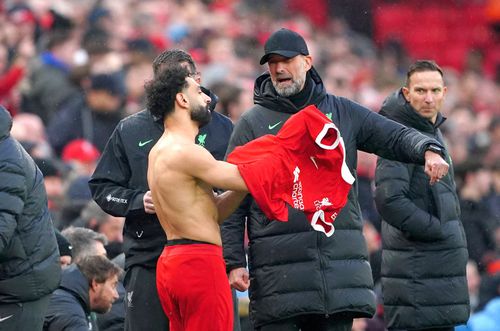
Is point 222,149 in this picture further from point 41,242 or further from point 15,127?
point 15,127

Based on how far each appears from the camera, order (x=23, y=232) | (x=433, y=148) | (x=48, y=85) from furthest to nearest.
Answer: (x=48, y=85), (x=433, y=148), (x=23, y=232)

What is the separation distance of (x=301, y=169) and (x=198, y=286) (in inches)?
38.6

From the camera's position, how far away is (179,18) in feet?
74.6

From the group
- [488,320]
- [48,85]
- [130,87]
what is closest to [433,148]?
[488,320]

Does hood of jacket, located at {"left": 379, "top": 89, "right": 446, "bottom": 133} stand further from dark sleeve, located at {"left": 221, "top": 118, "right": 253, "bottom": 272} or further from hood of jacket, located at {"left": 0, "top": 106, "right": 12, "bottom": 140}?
hood of jacket, located at {"left": 0, "top": 106, "right": 12, "bottom": 140}

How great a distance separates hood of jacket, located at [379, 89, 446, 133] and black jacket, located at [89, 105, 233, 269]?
4.46 ft

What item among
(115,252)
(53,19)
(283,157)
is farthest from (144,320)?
(53,19)

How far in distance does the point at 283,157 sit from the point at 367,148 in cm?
112

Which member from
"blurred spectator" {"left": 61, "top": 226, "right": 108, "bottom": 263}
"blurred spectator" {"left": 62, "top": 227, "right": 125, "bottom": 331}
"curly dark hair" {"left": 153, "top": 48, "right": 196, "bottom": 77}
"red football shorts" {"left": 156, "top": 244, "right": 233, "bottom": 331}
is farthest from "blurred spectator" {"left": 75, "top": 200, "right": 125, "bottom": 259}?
"red football shorts" {"left": 156, "top": 244, "right": 233, "bottom": 331}

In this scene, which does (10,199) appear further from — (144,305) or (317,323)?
(317,323)

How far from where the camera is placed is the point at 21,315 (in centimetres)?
1005

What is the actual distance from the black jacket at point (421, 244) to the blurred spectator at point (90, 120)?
552 centimetres

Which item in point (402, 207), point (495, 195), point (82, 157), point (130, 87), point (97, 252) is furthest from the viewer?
point (495, 195)

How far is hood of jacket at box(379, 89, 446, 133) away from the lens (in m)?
11.5
